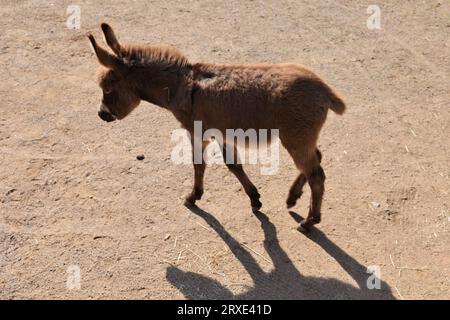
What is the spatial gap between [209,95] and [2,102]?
3.48 meters

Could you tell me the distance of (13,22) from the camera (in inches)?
329

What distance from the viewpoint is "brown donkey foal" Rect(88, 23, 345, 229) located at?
462 centimetres

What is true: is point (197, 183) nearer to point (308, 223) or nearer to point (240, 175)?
point (240, 175)

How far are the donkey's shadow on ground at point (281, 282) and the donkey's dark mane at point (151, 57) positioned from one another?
188cm

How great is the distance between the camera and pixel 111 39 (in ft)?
15.9

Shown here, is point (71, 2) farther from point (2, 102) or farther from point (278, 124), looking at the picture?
point (278, 124)

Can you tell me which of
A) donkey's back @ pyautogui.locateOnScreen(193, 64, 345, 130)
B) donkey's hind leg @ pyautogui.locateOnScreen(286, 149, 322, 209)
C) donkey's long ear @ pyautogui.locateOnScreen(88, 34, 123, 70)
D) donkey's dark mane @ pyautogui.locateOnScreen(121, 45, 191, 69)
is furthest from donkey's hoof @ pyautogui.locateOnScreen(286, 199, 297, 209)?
donkey's long ear @ pyautogui.locateOnScreen(88, 34, 123, 70)

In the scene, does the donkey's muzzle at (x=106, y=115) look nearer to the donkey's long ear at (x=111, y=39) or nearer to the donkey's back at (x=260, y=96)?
the donkey's long ear at (x=111, y=39)

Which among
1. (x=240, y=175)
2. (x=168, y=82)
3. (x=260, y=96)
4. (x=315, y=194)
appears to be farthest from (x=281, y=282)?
(x=168, y=82)

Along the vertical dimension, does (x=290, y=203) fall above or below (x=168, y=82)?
below

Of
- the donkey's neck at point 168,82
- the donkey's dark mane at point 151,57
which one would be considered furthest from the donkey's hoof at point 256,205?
the donkey's dark mane at point 151,57

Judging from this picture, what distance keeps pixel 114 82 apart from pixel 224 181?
1.71 meters

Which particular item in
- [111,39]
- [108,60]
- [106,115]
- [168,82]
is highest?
[111,39]

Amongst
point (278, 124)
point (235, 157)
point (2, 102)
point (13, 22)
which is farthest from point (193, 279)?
point (13, 22)
